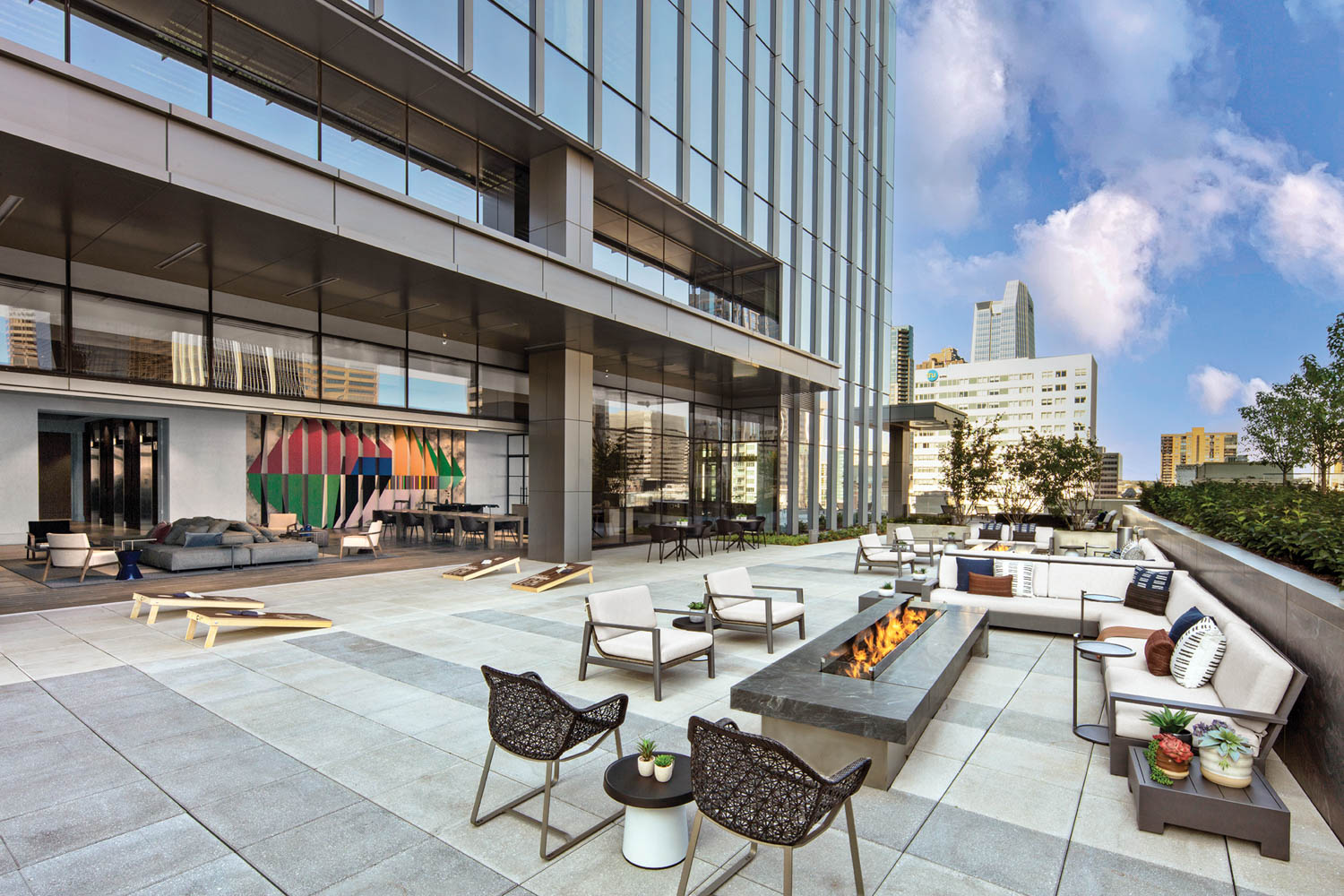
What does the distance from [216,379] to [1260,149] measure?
96.6 meters

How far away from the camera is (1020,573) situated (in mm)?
9031

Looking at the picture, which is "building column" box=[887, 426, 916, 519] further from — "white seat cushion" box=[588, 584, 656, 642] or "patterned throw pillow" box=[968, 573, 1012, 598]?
"white seat cushion" box=[588, 584, 656, 642]

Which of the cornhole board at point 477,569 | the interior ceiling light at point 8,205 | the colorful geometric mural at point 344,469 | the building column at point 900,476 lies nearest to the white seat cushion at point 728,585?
the cornhole board at point 477,569

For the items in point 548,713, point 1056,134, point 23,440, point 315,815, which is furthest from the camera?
point 1056,134

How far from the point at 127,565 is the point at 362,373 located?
17.1ft

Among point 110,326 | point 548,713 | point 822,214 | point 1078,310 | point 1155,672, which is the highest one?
point 1078,310

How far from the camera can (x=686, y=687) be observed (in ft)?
20.1

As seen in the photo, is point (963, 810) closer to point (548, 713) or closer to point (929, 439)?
point (548, 713)

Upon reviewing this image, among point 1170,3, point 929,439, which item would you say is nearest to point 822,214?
point 1170,3

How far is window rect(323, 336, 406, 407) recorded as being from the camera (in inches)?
523

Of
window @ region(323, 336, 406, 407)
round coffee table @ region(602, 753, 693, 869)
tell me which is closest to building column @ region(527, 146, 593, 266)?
window @ region(323, 336, 406, 407)

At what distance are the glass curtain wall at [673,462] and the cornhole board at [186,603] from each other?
374 inches

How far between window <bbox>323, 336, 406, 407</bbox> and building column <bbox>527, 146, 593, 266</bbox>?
4190 millimetres

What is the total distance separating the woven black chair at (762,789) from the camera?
8.79 ft
